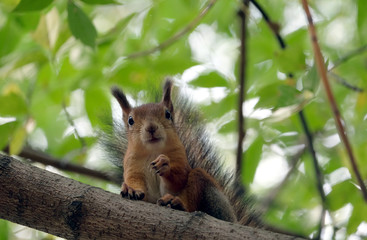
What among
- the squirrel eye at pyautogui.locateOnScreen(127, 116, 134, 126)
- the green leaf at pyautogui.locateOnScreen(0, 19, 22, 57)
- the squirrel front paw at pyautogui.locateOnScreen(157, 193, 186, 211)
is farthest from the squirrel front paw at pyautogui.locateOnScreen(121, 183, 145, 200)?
the green leaf at pyautogui.locateOnScreen(0, 19, 22, 57)

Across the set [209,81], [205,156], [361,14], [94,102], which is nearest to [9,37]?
[94,102]

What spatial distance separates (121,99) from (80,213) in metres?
1.41

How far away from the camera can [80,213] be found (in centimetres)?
243

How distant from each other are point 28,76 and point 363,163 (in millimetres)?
2788

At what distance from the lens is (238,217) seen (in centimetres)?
348

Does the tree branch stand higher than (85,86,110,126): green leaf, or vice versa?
(85,86,110,126): green leaf

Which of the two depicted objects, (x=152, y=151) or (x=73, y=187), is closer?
(x=73, y=187)

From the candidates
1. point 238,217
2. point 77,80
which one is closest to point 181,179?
point 238,217

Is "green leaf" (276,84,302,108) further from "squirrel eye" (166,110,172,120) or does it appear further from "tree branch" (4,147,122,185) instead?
"tree branch" (4,147,122,185)

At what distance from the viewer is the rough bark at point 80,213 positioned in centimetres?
238

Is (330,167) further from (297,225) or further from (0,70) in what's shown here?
(0,70)

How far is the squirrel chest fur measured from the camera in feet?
10.2

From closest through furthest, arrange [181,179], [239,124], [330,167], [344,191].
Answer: [344,191] → [181,179] → [239,124] → [330,167]

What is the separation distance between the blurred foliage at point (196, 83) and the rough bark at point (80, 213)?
63 cm
